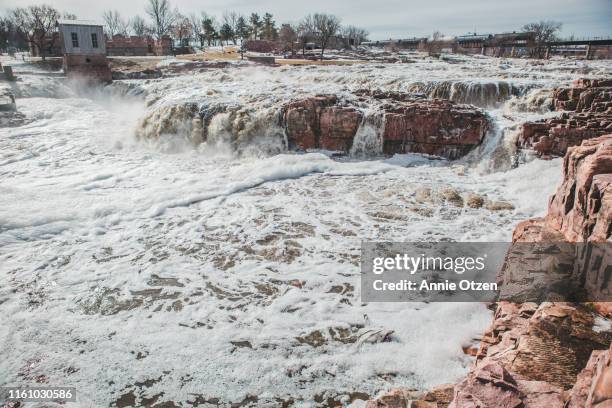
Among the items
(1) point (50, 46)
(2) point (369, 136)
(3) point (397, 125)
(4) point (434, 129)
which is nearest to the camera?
(4) point (434, 129)

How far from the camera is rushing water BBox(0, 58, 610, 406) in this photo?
4.00 meters

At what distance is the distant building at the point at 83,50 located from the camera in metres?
26.8

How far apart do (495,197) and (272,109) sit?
292 inches

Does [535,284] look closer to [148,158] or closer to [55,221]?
[55,221]

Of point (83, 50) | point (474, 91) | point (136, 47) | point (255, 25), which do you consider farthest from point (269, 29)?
point (474, 91)

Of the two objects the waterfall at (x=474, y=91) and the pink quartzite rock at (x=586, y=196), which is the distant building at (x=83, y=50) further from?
the pink quartzite rock at (x=586, y=196)

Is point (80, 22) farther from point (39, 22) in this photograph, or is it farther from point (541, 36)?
point (541, 36)

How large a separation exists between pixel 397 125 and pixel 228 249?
7198 mm

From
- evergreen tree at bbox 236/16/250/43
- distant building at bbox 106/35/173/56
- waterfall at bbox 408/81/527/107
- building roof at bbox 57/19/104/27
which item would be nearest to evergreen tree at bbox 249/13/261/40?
evergreen tree at bbox 236/16/250/43

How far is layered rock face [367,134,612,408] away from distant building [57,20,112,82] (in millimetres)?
30137

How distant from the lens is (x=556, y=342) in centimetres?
289

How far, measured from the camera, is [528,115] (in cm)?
1220

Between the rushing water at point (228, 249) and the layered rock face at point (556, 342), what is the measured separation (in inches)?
31.9

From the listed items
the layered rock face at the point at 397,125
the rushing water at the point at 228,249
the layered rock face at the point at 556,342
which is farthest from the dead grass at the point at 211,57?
the layered rock face at the point at 556,342
